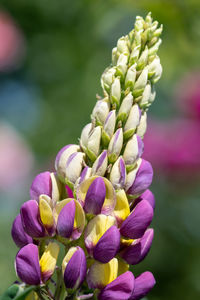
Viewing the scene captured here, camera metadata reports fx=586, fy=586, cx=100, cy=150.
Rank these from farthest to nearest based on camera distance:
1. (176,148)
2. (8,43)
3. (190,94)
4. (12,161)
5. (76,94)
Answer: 1. (76,94)
2. (8,43)
3. (12,161)
4. (176,148)
5. (190,94)

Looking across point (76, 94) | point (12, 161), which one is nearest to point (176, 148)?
point (12, 161)

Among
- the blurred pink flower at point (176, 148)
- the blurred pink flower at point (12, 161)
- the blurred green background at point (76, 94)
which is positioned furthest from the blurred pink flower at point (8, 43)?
A: the blurred pink flower at point (176, 148)

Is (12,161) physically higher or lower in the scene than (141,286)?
higher

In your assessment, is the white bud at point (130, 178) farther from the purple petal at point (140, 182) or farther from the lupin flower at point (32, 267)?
the lupin flower at point (32, 267)

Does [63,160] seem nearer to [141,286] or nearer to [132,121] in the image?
[132,121]

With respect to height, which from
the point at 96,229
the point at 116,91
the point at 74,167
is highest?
the point at 116,91

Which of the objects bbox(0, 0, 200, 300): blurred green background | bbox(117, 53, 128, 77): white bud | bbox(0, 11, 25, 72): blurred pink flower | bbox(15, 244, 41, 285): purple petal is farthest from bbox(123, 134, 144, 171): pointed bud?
bbox(0, 11, 25, 72): blurred pink flower

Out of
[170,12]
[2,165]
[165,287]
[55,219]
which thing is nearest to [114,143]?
[55,219]

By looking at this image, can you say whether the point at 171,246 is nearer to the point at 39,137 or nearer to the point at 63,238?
the point at 39,137
